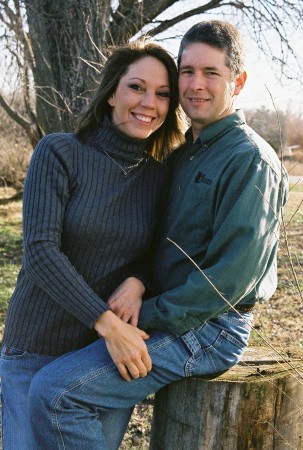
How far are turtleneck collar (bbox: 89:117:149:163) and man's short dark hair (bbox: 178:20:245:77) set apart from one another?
52 cm

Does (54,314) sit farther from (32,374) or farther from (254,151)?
(254,151)

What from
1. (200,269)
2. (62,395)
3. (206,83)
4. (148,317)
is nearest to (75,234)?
(148,317)

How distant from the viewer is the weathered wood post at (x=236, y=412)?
2.54m

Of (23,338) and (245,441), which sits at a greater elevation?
(23,338)

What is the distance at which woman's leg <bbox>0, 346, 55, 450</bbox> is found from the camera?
266 centimetres

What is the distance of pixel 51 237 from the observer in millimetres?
2441

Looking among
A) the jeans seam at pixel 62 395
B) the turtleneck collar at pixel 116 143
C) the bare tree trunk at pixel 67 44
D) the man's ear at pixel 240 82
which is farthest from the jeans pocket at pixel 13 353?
the bare tree trunk at pixel 67 44

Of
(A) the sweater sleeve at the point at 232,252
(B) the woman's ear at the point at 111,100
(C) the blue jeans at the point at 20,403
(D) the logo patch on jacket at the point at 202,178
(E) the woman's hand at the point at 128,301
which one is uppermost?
(B) the woman's ear at the point at 111,100

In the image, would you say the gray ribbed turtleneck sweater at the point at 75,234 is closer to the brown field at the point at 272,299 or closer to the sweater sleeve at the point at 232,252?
the sweater sleeve at the point at 232,252

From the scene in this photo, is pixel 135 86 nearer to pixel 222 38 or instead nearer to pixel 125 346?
pixel 222 38

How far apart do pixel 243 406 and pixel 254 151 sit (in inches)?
43.3

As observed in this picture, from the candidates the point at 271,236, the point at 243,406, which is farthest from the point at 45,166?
the point at 243,406

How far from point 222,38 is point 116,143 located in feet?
2.23

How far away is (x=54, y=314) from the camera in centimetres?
262
